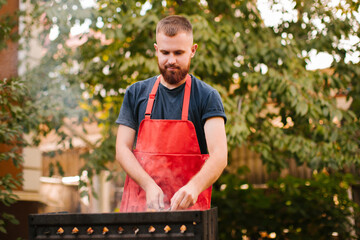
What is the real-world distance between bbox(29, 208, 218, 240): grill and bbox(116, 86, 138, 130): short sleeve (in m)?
0.52

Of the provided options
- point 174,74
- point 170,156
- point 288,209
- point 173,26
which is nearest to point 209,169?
point 170,156

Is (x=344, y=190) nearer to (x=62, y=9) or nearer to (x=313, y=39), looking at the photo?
(x=313, y=39)

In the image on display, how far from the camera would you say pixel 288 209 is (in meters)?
4.92

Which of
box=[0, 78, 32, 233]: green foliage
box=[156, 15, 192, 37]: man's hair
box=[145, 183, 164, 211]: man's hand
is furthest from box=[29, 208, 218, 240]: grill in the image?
box=[0, 78, 32, 233]: green foliage

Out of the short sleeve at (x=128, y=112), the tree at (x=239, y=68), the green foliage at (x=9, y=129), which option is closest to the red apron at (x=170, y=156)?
the short sleeve at (x=128, y=112)

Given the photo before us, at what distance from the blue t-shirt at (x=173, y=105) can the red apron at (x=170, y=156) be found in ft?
0.15

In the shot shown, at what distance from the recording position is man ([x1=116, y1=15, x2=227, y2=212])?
166cm

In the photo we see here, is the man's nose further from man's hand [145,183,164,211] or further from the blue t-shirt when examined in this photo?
man's hand [145,183,164,211]

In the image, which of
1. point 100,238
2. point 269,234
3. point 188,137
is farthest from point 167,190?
point 269,234

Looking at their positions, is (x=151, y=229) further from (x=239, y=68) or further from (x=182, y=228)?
(x=239, y=68)

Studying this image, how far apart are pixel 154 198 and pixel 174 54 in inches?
22.1

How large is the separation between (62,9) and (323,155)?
2.76m

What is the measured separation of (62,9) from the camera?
4.05 metres

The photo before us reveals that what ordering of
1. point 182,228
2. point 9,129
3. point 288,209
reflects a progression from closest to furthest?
point 182,228 < point 9,129 < point 288,209
